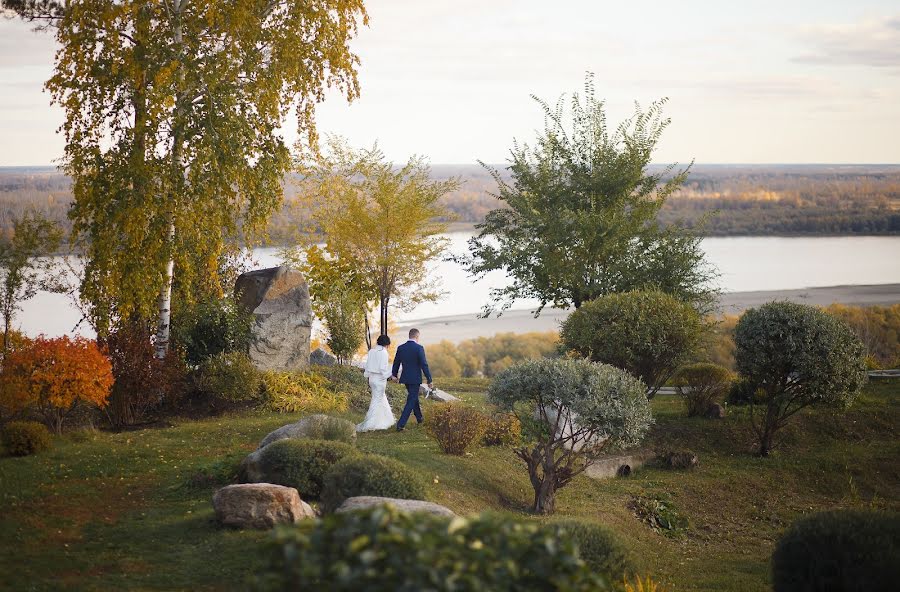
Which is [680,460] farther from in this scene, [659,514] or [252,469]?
[252,469]

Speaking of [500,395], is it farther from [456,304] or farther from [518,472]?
[456,304]

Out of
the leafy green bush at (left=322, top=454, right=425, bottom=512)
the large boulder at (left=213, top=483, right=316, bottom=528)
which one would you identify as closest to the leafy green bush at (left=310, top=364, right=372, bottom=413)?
the leafy green bush at (left=322, top=454, right=425, bottom=512)

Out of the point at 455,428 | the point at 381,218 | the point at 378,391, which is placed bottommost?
the point at 455,428

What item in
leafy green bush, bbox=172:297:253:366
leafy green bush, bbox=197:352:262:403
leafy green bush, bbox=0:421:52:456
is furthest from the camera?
leafy green bush, bbox=172:297:253:366

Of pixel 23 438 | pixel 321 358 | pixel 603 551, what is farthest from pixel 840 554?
pixel 321 358

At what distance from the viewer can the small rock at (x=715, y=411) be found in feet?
56.1

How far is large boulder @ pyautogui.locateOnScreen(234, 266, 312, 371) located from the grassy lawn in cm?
214

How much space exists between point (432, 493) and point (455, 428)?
102 inches

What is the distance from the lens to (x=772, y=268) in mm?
56438

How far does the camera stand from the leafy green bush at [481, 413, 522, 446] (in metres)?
14.2

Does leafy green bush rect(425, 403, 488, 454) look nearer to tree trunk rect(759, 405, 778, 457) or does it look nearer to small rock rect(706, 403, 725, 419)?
tree trunk rect(759, 405, 778, 457)

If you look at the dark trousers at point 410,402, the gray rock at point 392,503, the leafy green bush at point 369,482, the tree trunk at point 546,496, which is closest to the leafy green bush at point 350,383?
the dark trousers at point 410,402

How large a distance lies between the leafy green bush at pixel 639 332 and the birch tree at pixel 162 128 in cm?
679

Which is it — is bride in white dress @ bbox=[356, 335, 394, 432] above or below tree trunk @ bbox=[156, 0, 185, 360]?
below
